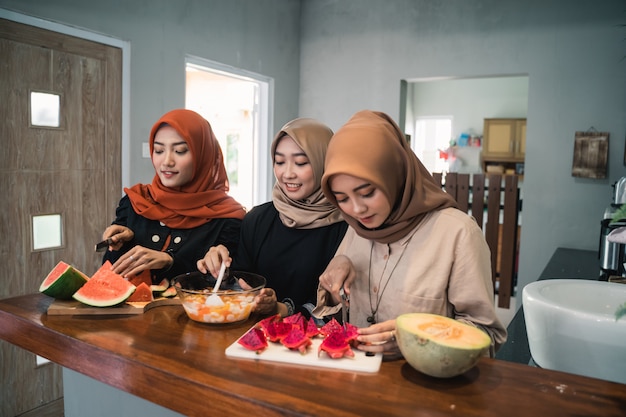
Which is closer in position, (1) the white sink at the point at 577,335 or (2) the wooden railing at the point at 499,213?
(1) the white sink at the point at 577,335

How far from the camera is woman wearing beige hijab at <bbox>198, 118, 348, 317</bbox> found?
1766 mm

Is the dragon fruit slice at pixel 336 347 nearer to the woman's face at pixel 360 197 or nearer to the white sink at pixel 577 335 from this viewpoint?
the woman's face at pixel 360 197

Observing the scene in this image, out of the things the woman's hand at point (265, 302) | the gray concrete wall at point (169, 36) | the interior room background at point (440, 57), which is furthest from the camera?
the interior room background at point (440, 57)

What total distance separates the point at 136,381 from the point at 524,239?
4.35 m

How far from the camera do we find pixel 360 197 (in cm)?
129

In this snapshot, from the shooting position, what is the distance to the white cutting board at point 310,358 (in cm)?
101

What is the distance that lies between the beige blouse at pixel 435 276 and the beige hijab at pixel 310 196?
1.26 feet

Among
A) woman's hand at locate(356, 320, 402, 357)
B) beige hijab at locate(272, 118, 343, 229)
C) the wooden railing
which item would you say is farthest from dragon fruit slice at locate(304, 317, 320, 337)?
the wooden railing

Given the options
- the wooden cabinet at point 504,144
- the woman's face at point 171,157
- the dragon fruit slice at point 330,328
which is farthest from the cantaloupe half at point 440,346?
the wooden cabinet at point 504,144

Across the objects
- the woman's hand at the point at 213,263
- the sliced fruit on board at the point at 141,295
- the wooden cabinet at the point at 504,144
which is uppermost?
the wooden cabinet at the point at 504,144

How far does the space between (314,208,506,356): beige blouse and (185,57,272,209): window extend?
11.4 ft

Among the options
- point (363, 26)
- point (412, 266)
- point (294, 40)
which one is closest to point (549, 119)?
point (363, 26)

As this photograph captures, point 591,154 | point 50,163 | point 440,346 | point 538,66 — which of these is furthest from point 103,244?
point 538,66

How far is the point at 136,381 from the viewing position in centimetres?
105
